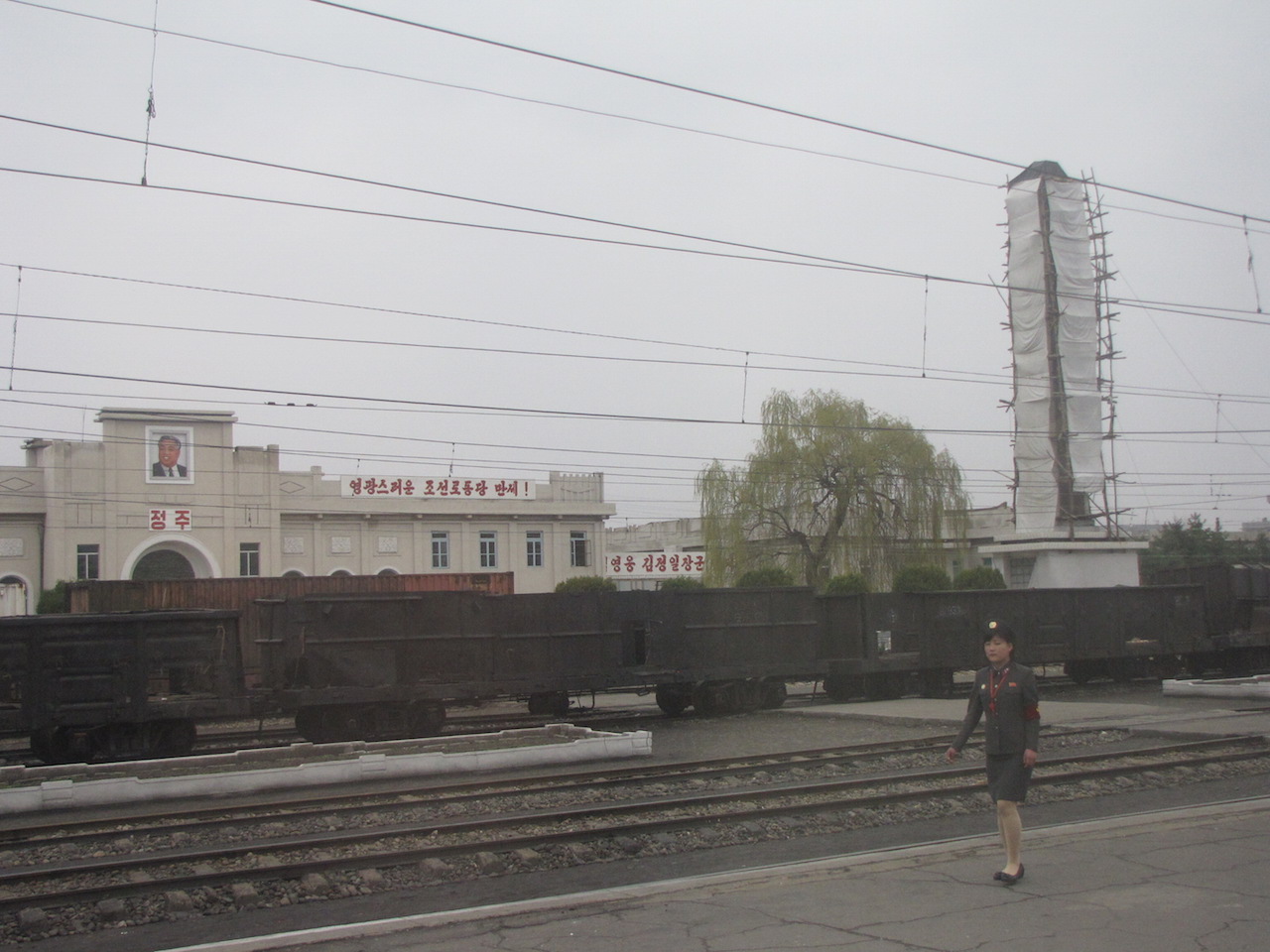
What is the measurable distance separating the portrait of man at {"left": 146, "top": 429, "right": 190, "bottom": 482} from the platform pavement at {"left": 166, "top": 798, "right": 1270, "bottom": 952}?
45262 mm

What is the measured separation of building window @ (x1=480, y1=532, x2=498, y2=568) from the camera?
188 ft

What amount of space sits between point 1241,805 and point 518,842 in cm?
666

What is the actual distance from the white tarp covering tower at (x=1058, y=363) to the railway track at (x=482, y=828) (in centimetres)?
3144

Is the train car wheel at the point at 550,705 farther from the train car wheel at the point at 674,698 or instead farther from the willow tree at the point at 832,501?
the willow tree at the point at 832,501

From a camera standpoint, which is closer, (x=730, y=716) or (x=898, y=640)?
(x=730, y=716)

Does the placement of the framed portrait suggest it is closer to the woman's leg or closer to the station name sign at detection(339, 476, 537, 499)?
the station name sign at detection(339, 476, 537, 499)

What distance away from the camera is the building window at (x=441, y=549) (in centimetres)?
5619

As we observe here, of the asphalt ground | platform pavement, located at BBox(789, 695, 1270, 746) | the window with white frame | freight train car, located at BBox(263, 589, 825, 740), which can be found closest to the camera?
the asphalt ground

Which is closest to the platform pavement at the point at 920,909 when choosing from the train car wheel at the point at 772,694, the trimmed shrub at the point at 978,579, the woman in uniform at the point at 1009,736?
the woman in uniform at the point at 1009,736

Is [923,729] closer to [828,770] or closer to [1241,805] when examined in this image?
[828,770]

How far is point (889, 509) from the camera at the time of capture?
143ft

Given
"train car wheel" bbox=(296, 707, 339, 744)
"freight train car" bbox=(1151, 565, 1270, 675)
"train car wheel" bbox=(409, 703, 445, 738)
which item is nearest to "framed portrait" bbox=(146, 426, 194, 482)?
"train car wheel" bbox=(296, 707, 339, 744)

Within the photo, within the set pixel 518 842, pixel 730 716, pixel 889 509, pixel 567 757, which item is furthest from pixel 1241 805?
pixel 889 509

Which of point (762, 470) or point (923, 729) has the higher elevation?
point (762, 470)
